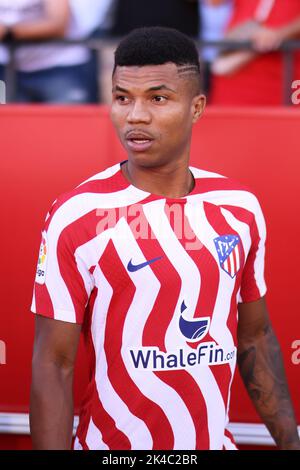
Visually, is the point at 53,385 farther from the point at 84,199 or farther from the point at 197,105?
the point at 197,105

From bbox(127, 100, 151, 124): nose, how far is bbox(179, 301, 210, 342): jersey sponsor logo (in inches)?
21.1

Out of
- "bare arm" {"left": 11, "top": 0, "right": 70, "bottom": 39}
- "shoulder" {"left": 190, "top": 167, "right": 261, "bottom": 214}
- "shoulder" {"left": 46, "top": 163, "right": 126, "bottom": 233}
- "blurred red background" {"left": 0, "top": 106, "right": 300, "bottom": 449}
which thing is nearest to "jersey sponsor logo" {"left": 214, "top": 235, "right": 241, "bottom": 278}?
"shoulder" {"left": 190, "top": 167, "right": 261, "bottom": 214}

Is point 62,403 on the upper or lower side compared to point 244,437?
upper

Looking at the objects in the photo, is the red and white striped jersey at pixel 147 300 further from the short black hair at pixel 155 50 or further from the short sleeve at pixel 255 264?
the short black hair at pixel 155 50

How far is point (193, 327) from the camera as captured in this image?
8.48 ft

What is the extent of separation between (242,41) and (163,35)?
4.31 feet

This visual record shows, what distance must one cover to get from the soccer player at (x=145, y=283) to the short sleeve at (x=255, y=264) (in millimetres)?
38

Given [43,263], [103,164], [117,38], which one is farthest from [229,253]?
[117,38]

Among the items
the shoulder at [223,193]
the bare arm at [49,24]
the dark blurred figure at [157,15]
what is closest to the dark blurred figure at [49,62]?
the bare arm at [49,24]

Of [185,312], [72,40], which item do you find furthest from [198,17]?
[185,312]

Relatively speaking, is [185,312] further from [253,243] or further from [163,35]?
[163,35]

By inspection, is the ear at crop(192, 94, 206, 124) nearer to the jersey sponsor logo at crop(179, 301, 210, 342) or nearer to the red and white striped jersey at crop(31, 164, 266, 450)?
the red and white striped jersey at crop(31, 164, 266, 450)

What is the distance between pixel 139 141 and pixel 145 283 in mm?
406

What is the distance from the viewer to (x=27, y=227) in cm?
334
